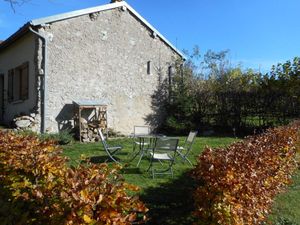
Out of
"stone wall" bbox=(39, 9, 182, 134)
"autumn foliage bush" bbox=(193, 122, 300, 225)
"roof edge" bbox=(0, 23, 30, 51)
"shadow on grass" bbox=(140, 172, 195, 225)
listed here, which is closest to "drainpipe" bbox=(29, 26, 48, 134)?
"stone wall" bbox=(39, 9, 182, 134)

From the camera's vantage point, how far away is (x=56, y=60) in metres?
13.7

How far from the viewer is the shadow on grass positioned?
17.2 ft

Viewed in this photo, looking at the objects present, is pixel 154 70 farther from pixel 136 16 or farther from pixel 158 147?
pixel 158 147

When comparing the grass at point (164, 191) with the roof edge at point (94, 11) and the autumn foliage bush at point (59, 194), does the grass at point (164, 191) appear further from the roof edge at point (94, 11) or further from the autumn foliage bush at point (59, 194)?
the roof edge at point (94, 11)

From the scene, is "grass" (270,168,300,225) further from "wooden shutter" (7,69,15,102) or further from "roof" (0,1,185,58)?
"wooden shutter" (7,69,15,102)

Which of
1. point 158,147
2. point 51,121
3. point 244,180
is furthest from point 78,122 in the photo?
point 244,180

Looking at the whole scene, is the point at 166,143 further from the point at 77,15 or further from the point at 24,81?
the point at 24,81

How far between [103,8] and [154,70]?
3.34 metres

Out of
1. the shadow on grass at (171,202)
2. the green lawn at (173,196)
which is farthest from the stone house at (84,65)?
the shadow on grass at (171,202)

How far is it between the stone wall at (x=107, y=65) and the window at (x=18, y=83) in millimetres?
1643

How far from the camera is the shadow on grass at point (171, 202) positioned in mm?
5238

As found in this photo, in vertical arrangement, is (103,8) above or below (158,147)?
above

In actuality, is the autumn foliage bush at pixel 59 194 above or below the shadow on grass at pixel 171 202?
above

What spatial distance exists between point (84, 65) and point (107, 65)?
99 cm
